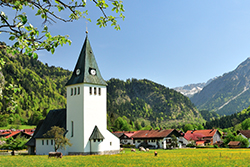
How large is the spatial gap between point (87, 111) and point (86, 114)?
0.60m

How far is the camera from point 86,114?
163 ft

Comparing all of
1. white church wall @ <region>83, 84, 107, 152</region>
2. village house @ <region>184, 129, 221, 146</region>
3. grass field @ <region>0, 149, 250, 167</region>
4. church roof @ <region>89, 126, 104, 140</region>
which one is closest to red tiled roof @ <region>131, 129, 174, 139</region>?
village house @ <region>184, 129, 221, 146</region>

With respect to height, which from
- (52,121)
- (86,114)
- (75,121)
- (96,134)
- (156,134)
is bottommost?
(156,134)

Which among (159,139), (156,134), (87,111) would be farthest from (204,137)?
(87,111)

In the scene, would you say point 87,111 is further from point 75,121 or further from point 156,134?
point 156,134

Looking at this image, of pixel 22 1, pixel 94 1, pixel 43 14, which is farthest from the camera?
pixel 94 1

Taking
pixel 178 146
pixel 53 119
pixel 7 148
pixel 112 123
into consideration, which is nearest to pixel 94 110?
pixel 53 119

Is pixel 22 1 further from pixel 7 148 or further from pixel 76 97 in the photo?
pixel 7 148

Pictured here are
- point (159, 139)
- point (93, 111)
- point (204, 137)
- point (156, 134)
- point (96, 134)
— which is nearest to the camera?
point (96, 134)

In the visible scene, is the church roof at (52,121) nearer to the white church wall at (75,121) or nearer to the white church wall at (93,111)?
the white church wall at (75,121)

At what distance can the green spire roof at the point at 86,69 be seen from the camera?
1987 inches

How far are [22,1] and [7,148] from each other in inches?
2996

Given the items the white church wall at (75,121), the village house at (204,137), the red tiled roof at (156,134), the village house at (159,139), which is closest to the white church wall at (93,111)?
the white church wall at (75,121)

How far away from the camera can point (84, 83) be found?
162ft
